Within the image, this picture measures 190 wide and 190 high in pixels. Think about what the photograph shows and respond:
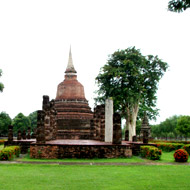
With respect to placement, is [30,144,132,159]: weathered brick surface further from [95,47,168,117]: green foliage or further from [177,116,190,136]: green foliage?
[177,116,190,136]: green foliage

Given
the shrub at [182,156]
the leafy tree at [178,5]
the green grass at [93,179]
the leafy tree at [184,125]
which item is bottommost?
the green grass at [93,179]

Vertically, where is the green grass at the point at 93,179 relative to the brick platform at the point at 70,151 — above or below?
below

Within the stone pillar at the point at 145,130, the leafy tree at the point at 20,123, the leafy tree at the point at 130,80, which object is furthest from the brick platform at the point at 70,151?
the leafy tree at the point at 20,123

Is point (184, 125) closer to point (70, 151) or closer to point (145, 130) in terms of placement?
point (145, 130)

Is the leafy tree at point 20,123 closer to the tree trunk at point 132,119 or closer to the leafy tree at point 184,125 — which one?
the leafy tree at point 184,125

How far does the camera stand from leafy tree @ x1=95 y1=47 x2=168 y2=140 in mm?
30938

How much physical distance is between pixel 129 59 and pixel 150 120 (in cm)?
1048

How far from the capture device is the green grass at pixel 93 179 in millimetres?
7906

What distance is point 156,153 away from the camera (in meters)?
15.5

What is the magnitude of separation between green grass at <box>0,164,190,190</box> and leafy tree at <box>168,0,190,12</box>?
538 centimetres

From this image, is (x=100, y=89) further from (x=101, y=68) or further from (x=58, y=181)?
(x=58, y=181)

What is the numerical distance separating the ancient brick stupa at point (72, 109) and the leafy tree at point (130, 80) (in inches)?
199

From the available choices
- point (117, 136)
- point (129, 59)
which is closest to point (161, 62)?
point (129, 59)

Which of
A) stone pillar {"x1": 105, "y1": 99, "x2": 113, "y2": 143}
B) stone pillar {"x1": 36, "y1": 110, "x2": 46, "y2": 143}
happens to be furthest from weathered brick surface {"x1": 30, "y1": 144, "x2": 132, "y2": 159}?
stone pillar {"x1": 105, "y1": 99, "x2": 113, "y2": 143}
